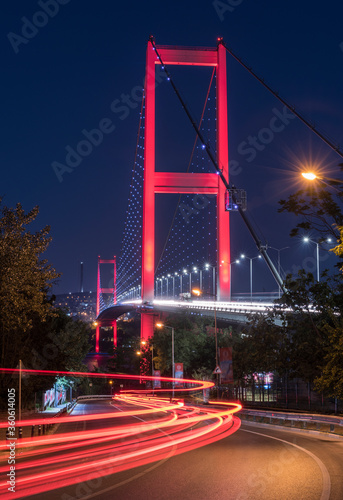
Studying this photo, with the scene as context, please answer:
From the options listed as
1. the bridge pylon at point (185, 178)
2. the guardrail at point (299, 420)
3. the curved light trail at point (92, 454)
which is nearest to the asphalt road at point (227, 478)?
the curved light trail at point (92, 454)

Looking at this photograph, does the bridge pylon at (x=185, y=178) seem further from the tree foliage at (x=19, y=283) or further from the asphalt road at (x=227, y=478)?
the asphalt road at (x=227, y=478)

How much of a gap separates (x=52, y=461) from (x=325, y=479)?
5.91 m

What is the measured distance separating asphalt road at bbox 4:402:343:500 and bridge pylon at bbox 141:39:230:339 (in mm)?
47821

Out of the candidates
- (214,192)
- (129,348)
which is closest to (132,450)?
(214,192)

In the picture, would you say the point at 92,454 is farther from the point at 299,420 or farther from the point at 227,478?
the point at 299,420

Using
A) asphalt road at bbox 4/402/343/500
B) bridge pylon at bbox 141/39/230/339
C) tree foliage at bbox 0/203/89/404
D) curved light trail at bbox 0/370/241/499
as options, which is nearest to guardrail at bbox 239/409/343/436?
curved light trail at bbox 0/370/241/499

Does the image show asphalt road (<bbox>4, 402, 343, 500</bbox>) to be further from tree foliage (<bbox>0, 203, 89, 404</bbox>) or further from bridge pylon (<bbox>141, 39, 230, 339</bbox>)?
bridge pylon (<bbox>141, 39, 230, 339</bbox>)

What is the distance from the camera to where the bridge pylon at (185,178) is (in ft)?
211

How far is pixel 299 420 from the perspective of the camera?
2433 cm

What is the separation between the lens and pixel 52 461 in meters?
13.2

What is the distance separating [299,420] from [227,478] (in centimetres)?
1461

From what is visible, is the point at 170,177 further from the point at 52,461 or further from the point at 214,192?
the point at 52,461

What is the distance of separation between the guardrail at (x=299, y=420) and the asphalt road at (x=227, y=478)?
6.44 m

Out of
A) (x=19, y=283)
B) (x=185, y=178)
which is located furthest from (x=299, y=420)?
(x=185, y=178)
